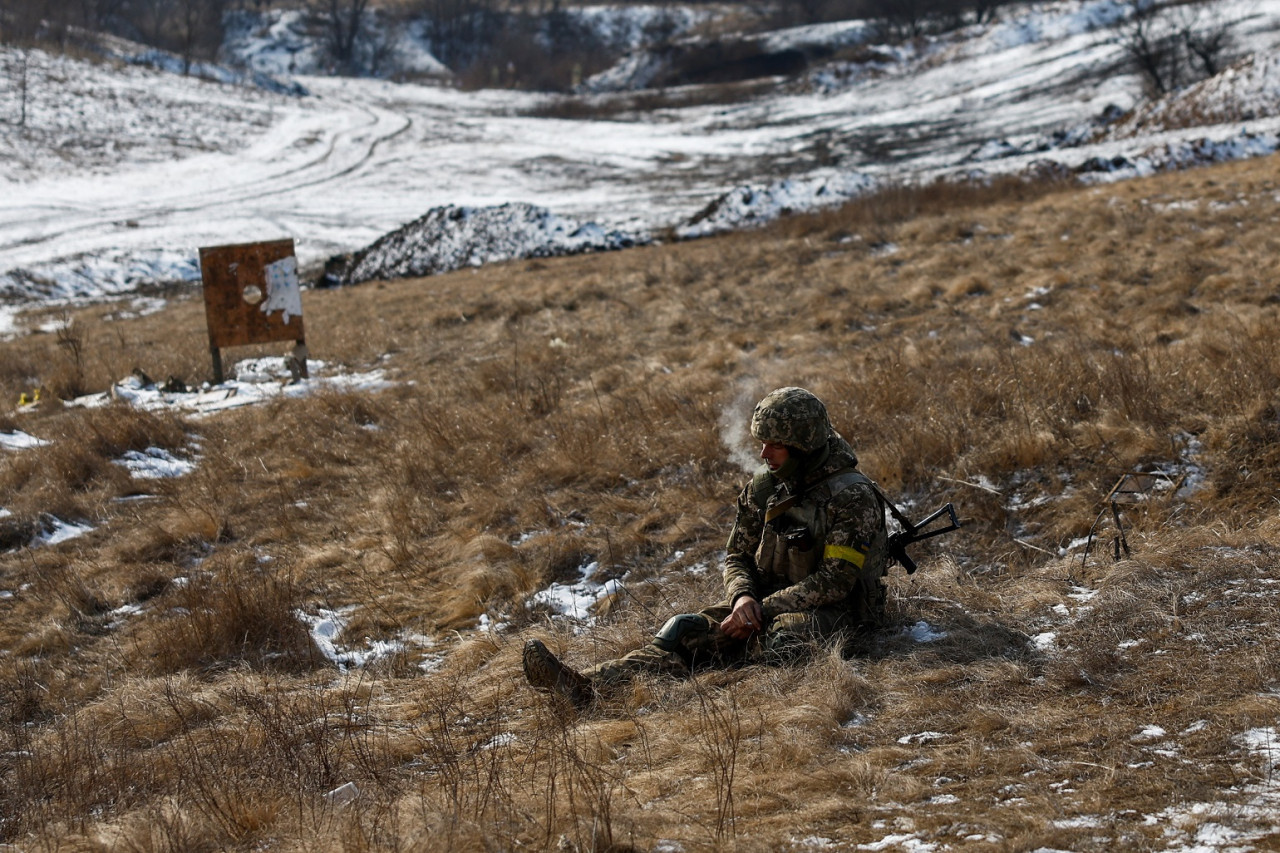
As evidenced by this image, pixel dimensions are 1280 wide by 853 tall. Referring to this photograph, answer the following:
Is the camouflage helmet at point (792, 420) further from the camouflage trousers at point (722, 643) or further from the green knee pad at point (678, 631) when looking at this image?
the green knee pad at point (678, 631)

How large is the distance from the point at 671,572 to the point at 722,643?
1595 mm

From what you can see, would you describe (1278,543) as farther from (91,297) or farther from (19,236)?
(19,236)

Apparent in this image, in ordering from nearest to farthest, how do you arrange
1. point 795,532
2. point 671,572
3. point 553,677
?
1. point 553,677
2. point 795,532
3. point 671,572

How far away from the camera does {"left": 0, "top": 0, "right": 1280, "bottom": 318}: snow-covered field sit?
21156 millimetres

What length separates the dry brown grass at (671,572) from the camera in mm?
3105

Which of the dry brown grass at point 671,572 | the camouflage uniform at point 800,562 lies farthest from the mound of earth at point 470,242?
the camouflage uniform at point 800,562

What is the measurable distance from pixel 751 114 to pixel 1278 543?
1438 inches

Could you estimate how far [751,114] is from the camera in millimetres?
39125

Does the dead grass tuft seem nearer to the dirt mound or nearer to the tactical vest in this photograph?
the tactical vest

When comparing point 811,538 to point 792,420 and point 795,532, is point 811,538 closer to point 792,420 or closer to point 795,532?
point 795,532

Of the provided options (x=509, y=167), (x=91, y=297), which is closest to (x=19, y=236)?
(x=91, y=297)

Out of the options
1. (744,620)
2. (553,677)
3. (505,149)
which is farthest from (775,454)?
(505,149)

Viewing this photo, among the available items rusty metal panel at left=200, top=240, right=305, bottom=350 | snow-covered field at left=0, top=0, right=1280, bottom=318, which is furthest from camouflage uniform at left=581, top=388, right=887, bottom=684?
snow-covered field at left=0, top=0, right=1280, bottom=318

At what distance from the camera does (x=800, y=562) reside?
14.4 ft
